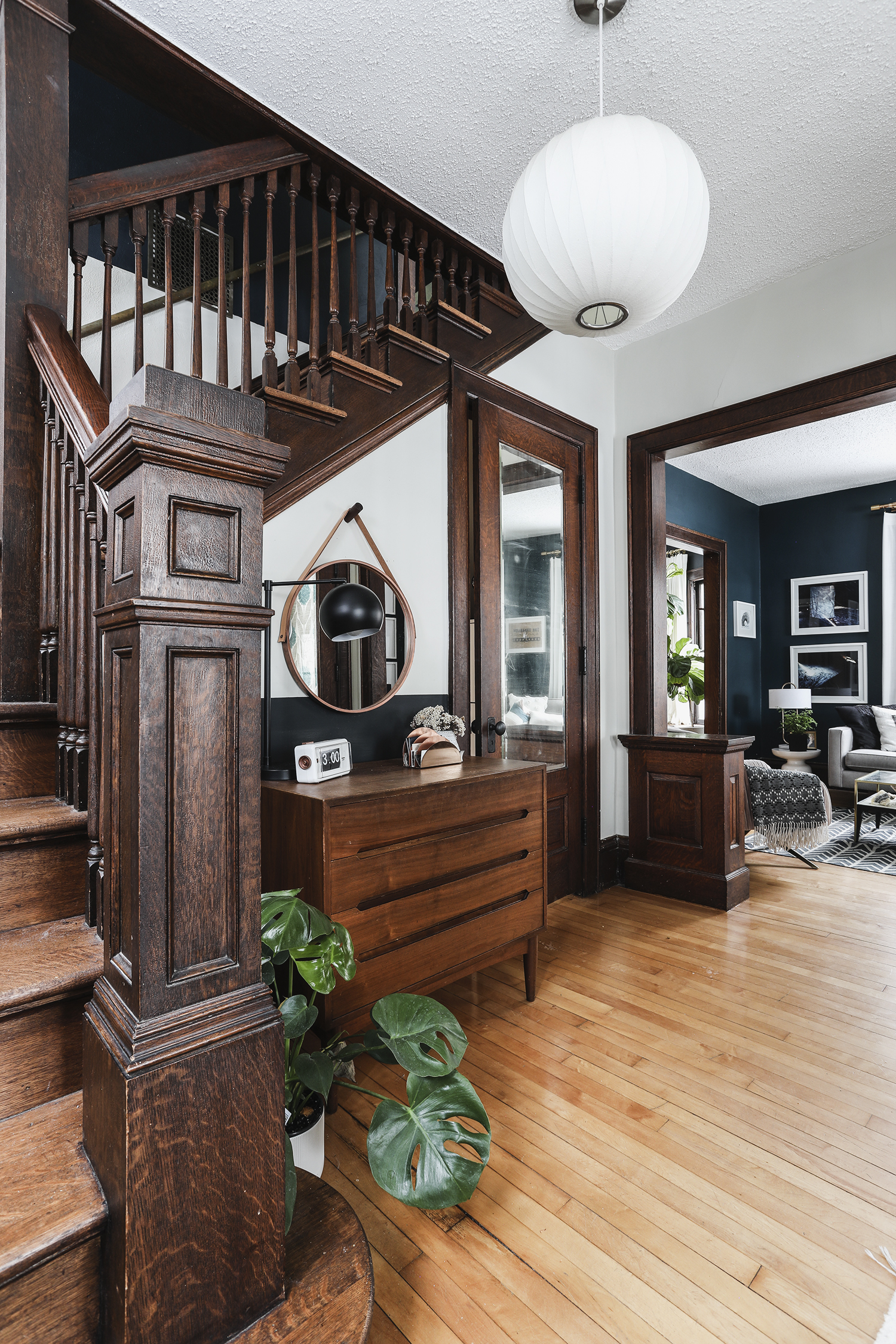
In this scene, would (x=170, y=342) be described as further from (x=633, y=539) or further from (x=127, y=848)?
(x=633, y=539)

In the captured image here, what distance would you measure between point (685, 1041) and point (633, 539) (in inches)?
99.7

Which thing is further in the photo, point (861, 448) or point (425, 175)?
point (861, 448)

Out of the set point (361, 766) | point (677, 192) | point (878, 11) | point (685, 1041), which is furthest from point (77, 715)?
point (878, 11)

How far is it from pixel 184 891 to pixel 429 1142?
28.3 inches

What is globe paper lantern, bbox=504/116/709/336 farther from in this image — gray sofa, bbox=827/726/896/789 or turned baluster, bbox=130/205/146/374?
gray sofa, bbox=827/726/896/789

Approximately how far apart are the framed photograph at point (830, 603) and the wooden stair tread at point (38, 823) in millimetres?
6930

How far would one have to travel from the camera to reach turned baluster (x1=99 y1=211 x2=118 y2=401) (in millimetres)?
1751

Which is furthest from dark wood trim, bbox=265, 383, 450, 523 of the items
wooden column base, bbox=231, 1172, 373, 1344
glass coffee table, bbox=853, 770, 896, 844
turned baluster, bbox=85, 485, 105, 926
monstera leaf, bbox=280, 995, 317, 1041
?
glass coffee table, bbox=853, 770, 896, 844

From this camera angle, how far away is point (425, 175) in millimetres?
2492

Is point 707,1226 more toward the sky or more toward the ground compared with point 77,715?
more toward the ground

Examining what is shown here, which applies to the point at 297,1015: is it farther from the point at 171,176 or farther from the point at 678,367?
the point at 678,367

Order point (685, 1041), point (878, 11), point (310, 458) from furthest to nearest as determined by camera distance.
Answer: point (310, 458)
point (685, 1041)
point (878, 11)

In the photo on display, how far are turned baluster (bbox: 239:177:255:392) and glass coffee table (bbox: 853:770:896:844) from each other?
4.40m

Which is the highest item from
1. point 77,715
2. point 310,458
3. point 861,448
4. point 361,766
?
point 861,448
